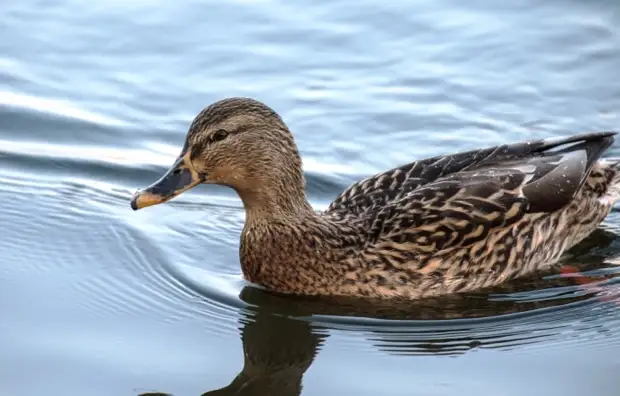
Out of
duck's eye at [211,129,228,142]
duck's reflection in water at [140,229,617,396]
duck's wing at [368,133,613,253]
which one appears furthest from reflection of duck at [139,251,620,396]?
duck's eye at [211,129,228,142]

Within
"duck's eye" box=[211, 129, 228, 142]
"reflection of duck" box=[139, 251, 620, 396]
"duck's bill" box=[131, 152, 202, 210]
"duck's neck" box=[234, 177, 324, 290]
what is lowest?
"reflection of duck" box=[139, 251, 620, 396]

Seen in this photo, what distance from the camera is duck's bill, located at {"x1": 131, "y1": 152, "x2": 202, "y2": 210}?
8656 mm

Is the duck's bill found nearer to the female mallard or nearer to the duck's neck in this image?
the female mallard

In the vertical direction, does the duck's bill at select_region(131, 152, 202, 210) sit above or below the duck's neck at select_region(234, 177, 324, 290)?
above

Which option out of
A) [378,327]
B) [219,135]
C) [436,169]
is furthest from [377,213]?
[219,135]

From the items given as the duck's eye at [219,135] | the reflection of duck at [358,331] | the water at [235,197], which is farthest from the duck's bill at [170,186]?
the reflection of duck at [358,331]

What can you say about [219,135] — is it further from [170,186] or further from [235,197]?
[235,197]

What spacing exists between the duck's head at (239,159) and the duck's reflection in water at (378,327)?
701 millimetres

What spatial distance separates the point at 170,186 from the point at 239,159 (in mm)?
502

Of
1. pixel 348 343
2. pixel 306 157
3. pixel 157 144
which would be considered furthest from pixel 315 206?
pixel 348 343

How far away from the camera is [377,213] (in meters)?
9.21

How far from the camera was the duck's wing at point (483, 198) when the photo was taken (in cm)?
905

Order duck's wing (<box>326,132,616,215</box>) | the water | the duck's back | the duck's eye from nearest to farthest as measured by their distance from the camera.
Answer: the water, the duck's eye, the duck's back, duck's wing (<box>326,132,616,215</box>)

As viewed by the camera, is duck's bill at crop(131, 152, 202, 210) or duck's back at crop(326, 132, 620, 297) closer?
duck's bill at crop(131, 152, 202, 210)
